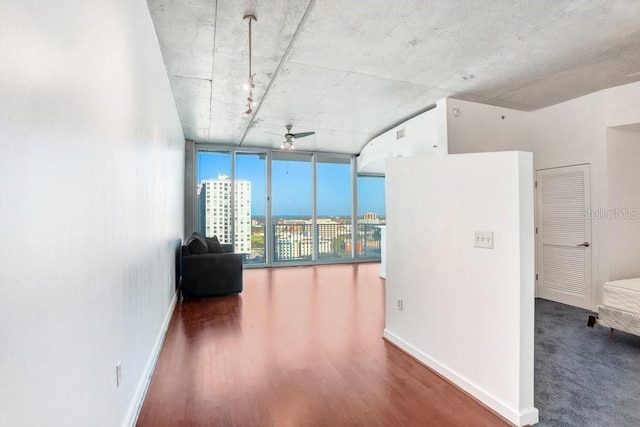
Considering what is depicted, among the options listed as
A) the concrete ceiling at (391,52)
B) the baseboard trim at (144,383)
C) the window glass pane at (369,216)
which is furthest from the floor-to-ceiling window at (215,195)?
the baseboard trim at (144,383)

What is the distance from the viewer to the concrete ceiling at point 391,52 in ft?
8.46

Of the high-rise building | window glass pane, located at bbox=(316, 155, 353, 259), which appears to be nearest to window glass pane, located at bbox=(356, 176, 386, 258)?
window glass pane, located at bbox=(316, 155, 353, 259)

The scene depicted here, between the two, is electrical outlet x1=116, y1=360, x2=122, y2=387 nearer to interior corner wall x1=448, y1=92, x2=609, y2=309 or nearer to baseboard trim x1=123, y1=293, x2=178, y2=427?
baseboard trim x1=123, y1=293, x2=178, y2=427

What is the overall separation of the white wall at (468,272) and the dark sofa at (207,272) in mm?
2729

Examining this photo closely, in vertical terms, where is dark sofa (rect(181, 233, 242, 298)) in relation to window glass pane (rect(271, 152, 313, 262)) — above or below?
below

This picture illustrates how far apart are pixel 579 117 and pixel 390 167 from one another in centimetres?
334

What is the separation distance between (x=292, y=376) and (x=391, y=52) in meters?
3.16

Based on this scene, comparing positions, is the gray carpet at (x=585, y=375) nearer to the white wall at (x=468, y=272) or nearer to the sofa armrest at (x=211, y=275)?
the white wall at (x=468, y=272)

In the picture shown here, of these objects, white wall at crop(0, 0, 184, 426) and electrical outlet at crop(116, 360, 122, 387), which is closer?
white wall at crop(0, 0, 184, 426)

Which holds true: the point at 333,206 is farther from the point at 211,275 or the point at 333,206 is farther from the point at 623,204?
the point at 623,204

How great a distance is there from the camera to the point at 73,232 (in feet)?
3.69

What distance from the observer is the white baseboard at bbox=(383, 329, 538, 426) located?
1940mm

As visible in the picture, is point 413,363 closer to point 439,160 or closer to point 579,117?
point 439,160

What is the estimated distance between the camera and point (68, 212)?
1087 millimetres
